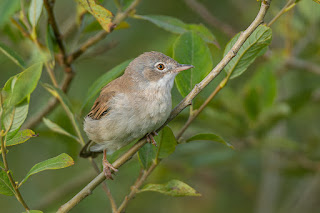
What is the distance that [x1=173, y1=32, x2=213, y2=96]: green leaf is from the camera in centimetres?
316

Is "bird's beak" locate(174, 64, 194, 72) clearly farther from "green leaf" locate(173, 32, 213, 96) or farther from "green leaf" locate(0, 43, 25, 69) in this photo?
"green leaf" locate(0, 43, 25, 69)

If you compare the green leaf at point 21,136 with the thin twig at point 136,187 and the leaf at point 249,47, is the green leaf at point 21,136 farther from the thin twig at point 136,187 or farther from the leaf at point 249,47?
the leaf at point 249,47

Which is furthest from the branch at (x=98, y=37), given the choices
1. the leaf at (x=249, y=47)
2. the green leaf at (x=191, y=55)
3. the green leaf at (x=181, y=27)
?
the leaf at (x=249, y=47)

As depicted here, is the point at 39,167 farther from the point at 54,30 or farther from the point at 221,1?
the point at 221,1

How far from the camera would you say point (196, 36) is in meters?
3.21

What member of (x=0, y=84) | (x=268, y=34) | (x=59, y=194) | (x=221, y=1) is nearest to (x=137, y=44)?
(x=221, y=1)

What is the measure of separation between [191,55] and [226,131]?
4.67ft

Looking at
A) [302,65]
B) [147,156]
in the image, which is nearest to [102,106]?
[147,156]

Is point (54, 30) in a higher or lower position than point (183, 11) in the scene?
higher

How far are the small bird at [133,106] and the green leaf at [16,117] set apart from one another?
2.89ft

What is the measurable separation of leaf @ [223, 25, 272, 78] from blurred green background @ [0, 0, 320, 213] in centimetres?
46

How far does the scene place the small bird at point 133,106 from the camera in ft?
10.8

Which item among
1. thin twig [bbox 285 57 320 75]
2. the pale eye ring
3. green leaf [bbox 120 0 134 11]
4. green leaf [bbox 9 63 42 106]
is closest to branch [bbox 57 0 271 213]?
green leaf [bbox 9 63 42 106]

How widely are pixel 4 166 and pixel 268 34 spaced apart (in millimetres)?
1679
